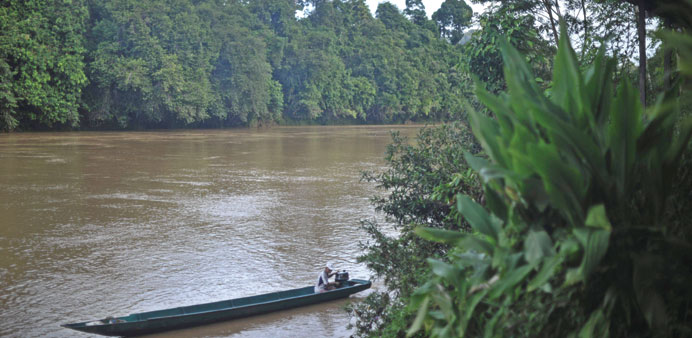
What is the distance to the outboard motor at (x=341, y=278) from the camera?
838cm

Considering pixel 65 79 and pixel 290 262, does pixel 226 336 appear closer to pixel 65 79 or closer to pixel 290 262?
pixel 290 262

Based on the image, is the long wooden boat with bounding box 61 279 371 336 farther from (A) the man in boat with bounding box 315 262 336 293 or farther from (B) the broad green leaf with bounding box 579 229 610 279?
(B) the broad green leaf with bounding box 579 229 610 279

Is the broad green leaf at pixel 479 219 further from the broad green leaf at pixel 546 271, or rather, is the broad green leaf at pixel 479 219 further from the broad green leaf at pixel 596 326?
the broad green leaf at pixel 596 326

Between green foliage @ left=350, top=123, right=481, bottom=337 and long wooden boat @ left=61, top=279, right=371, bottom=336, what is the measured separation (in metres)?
1.26

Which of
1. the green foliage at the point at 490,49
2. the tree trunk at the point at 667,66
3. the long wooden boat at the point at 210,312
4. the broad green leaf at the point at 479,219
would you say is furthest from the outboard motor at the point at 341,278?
the broad green leaf at the point at 479,219

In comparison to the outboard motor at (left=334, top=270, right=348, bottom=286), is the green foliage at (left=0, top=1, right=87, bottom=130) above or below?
above

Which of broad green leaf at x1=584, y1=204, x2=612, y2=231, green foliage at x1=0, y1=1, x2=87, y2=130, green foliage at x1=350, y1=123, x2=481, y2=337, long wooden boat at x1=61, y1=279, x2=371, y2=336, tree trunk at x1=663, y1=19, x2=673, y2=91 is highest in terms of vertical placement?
green foliage at x1=0, y1=1, x2=87, y2=130

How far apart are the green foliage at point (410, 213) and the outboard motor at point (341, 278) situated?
1.35 m

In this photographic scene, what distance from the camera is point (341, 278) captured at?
8.41 metres

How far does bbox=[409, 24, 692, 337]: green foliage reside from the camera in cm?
183

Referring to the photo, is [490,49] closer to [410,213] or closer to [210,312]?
[410,213]

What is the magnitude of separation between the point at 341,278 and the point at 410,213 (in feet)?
7.20

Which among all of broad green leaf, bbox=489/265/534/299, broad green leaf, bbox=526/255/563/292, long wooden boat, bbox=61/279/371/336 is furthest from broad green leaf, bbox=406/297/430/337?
long wooden boat, bbox=61/279/371/336

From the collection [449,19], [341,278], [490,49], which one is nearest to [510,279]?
[490,49]
